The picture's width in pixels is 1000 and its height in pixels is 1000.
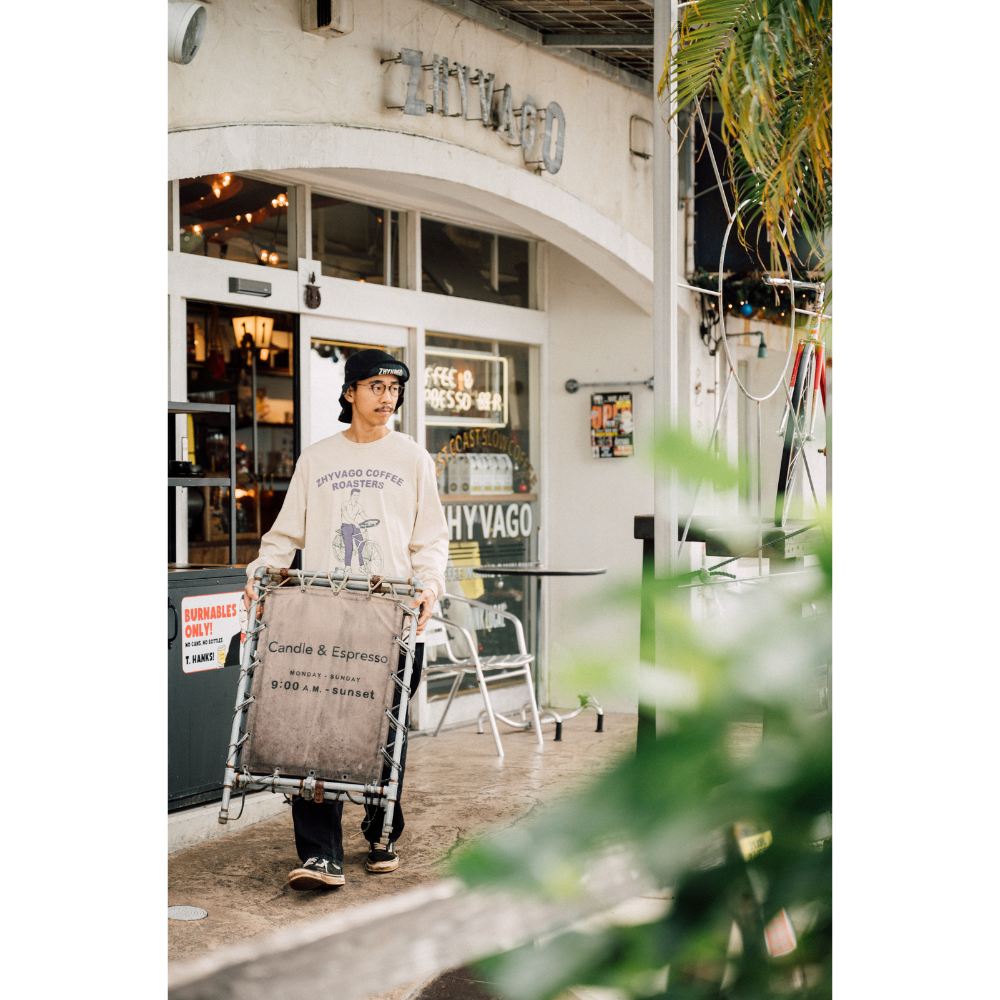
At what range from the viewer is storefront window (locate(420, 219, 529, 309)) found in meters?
5.68

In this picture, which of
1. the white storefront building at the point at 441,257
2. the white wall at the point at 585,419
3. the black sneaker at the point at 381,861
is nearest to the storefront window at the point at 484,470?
the white storefront building at the point at 441,257

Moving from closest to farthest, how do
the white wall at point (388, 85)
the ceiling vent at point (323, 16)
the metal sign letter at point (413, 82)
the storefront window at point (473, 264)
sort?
the white wall at point (388, 85)
the ceiling vent at point (323, 16)
the metal sign letter at point (413, 82)
the storefront window at point (473, 264)

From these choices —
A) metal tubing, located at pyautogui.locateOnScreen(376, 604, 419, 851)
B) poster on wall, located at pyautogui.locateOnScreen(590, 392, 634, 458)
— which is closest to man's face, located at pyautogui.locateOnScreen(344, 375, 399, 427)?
metal tubing, located at pyautogui.locateOnScreen(376, 604, 419, 851)

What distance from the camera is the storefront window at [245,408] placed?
4.75 m

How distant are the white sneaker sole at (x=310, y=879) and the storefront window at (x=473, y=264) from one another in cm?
326

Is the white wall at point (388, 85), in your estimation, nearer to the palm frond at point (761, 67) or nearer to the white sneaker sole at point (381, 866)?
the palm frond at point (761, 67)

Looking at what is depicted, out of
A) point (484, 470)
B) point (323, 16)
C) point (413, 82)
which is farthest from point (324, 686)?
point (484, 470)

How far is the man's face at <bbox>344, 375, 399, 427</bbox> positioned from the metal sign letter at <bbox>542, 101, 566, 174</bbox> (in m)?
2.00

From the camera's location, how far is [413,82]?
165 inches
